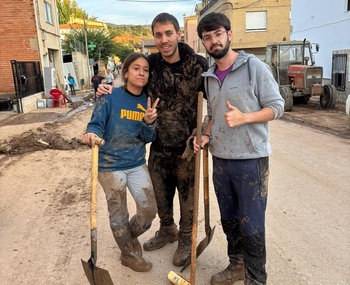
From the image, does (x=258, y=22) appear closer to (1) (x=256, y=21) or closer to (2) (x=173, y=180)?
(1) (x=256, y=21)

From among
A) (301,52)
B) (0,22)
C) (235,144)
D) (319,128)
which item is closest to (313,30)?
(301,52)

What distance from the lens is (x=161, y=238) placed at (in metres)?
3.60

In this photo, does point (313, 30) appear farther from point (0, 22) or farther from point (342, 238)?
point (342, 238)

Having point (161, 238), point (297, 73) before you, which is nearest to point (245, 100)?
point (161, 238)

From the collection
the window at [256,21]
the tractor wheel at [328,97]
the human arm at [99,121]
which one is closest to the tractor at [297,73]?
the tractor wheel at [328,97]

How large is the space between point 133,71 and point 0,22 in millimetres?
16356

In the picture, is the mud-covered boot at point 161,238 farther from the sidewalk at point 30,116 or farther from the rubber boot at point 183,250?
the sidewalk at point 30,116

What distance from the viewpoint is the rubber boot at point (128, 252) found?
3.11 metres

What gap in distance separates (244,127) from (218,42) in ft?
2.06

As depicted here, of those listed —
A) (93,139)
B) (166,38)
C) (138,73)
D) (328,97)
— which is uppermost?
(166,38)

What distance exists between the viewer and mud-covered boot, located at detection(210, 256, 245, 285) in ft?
9.55

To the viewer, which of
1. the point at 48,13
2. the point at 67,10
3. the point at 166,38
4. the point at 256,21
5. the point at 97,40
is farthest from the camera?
the point at 67,10

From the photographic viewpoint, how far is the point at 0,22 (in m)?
16.5

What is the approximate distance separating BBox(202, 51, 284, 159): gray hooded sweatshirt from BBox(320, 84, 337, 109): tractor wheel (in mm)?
11578
